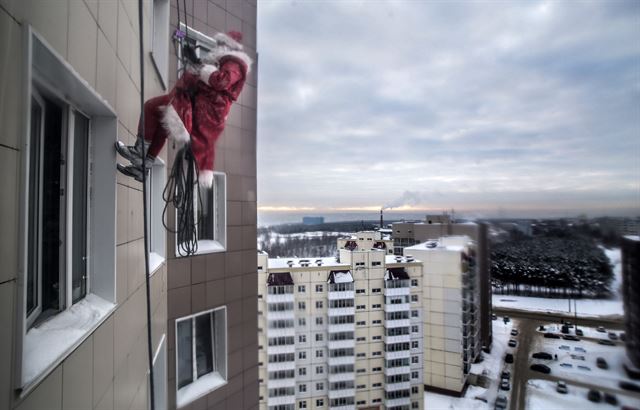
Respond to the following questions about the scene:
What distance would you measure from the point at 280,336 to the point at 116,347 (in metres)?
1.22

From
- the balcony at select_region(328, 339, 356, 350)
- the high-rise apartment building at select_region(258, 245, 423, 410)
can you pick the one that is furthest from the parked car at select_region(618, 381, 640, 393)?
the balcony at select_region(328, 339, 356, 350)

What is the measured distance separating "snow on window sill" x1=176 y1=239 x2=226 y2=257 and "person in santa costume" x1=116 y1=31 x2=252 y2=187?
30.0 inches

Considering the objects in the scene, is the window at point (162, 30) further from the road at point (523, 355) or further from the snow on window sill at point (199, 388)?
the road at point (523, 355)

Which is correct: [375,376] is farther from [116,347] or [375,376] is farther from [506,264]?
[116,347]

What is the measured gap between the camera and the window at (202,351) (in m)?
1.67

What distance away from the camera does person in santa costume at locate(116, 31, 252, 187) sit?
864 millimetres

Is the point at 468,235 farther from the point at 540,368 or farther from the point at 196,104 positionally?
the point at 196,104

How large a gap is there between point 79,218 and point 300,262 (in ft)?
4.80

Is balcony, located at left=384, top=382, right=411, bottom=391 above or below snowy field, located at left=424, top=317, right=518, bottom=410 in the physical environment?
below

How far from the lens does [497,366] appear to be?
1.16 meters

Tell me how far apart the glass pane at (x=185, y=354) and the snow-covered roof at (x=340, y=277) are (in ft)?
3.13

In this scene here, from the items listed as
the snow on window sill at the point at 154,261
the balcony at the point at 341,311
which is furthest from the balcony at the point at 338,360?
the snow on window sill at the point at 154,261

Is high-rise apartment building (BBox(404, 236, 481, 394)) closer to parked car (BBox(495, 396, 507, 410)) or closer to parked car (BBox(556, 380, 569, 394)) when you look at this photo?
parked car (BBox(495, 396, 507, 410))

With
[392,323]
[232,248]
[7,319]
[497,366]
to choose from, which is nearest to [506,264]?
[497,366]
